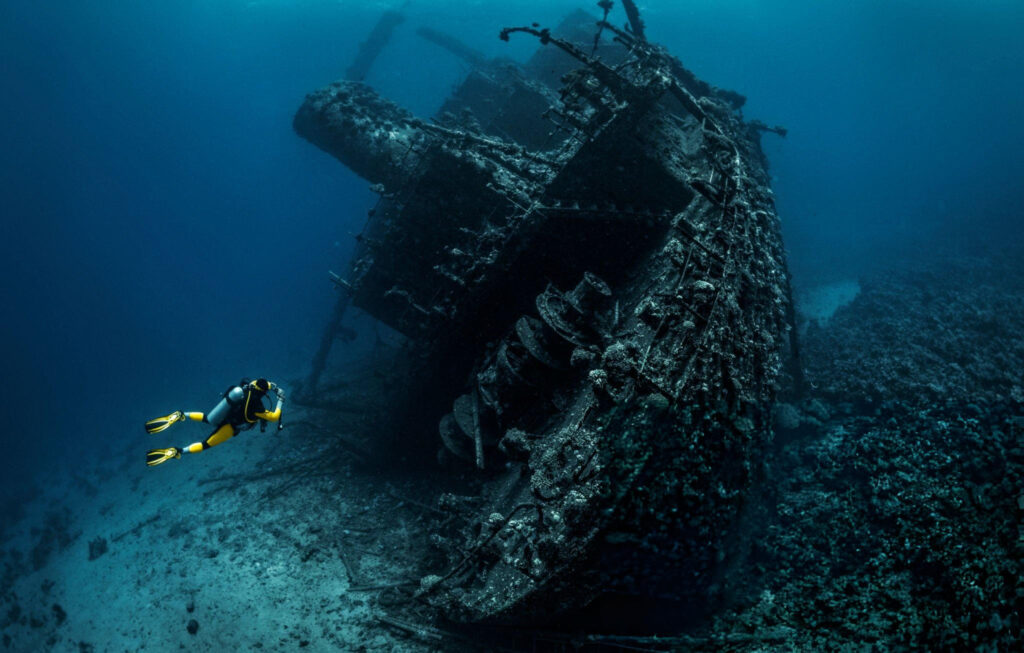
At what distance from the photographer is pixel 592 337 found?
655 cm

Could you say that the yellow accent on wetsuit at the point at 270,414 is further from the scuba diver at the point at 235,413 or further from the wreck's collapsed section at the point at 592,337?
the wreck's collapsed section at the point at 592,337

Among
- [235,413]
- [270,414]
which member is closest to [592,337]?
[270,414]

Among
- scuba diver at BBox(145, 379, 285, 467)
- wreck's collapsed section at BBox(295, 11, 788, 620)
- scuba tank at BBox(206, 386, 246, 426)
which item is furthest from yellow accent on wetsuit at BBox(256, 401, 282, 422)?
wreck's collapsed section at BBox(295, 11, 788, 620)

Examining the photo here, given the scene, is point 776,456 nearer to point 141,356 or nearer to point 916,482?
point 916,482

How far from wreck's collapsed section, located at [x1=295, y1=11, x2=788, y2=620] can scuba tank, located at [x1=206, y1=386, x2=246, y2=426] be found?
3.16 metres

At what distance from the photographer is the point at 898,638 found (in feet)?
14.3

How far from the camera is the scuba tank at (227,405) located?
285 inches

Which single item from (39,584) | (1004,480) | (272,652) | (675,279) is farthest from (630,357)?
(39,584)

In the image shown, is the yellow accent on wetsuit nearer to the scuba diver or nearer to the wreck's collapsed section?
the scuba diver

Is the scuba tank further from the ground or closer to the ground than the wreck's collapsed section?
closer to the ground

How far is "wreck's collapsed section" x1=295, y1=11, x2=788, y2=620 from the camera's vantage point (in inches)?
186

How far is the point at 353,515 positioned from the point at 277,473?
4.88 metres

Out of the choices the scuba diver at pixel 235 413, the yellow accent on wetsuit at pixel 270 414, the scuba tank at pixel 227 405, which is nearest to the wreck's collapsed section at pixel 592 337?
the yellow accent on wetsuit at pixel 270 414

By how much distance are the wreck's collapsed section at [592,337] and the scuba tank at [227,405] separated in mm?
3161
